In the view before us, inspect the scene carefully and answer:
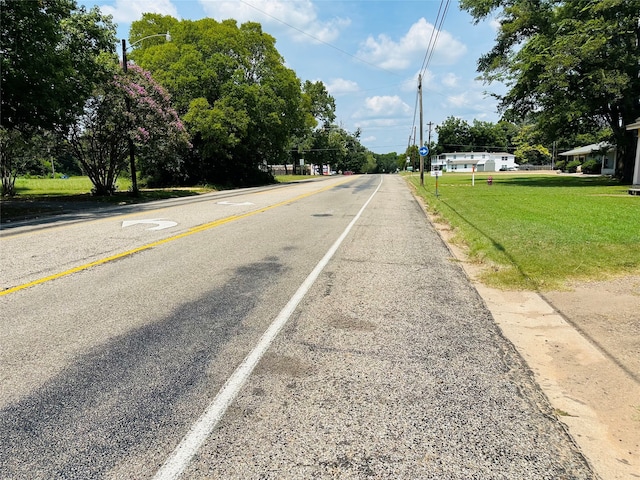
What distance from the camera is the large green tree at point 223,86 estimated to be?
32.7 metres

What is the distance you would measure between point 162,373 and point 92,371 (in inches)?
22.6

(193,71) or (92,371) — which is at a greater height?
(193,71)

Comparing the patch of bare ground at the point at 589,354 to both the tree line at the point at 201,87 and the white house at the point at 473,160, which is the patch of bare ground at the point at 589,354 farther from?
the white house at the point at 473,160

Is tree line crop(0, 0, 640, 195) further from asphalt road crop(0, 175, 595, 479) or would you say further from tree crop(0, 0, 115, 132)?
asphalt road crop(0, 175, 595, 479)

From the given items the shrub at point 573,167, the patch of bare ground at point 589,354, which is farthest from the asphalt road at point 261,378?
the shrub at point 573,167

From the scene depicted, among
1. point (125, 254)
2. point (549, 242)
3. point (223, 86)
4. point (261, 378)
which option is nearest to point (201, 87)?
point (223, 86)

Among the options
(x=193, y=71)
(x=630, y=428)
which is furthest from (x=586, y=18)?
(x=630, y=428)

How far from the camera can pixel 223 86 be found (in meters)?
34.0

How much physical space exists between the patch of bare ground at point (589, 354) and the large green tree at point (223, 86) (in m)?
29.6

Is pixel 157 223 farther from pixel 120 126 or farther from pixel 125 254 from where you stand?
pixel 120 126

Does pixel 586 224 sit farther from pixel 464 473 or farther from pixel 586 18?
pixel 586 18

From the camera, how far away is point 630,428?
285 cm

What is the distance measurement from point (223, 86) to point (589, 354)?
34.2 meters

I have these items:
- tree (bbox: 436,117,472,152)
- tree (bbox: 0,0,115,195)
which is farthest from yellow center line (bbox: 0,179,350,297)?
tree (bbox: 436,117,472,152)
